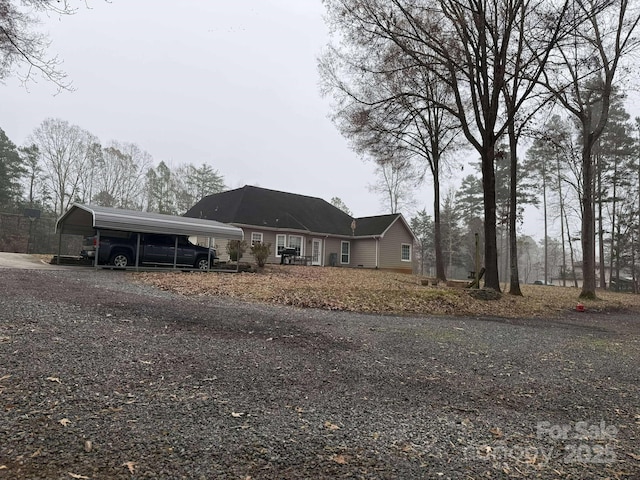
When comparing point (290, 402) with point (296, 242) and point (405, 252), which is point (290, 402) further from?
point (405, 252)

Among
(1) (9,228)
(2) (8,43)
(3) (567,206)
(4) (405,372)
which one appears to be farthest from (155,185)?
(4) (405,372)

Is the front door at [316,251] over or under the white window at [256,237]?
under

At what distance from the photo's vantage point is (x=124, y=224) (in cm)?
1473

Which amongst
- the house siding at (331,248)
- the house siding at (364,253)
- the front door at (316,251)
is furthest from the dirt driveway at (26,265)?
the house siding at (364,253)

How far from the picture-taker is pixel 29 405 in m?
3.00

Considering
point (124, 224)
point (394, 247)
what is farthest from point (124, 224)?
point (394, 247)

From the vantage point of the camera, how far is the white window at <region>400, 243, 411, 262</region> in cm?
3052

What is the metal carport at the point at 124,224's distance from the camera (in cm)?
1447

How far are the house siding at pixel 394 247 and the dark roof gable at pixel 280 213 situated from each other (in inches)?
31.2

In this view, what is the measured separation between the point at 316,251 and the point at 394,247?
6.19m

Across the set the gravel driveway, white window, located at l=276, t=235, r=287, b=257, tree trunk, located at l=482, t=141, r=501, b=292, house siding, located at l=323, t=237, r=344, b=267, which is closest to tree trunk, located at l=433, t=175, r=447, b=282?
tree trunk, located at l=482, t=141, r=501, b=292

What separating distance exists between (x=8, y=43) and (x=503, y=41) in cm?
1349

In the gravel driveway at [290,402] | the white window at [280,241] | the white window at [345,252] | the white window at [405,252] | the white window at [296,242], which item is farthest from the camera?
the white window at [405,252]

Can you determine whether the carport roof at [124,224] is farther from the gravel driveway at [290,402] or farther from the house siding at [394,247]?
the house siding at [394,247]
